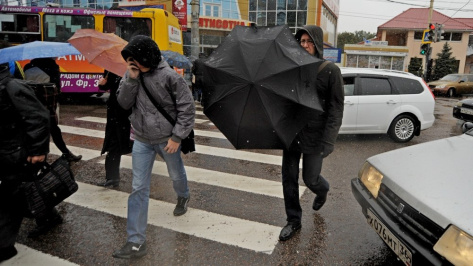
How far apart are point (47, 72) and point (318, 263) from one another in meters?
5.48

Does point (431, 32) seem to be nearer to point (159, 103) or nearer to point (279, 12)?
point (279, 12)

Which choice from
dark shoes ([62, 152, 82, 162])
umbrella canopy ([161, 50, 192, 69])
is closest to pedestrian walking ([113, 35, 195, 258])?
dark shoes ([62, 152, 82, 162])

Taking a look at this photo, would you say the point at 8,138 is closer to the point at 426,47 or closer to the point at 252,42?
the point at 252,42

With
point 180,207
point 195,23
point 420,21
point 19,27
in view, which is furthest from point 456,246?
point 420,21

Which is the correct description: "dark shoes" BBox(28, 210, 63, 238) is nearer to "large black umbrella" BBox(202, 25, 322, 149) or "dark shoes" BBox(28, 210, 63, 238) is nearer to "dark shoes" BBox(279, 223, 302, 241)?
"large black umbrella" BBox(202, 25, 322, 149)

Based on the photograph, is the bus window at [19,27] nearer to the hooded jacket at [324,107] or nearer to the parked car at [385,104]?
the parked car at [385,104]

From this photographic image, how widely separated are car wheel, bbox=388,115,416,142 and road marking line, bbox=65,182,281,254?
5.36m

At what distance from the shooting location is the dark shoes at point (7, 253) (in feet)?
9.69

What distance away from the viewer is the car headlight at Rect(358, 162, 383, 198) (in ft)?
9.47

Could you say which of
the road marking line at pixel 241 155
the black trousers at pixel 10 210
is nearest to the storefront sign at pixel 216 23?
the road marking line at pixel 241 155

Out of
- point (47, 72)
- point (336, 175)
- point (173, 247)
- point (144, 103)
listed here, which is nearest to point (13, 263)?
point (173, 247)

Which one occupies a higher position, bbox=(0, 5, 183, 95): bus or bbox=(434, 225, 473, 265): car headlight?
bbox=(0, 5, 183, 95): bus

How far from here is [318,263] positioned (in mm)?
→ 3000

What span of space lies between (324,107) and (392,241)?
1.23m
